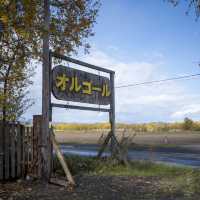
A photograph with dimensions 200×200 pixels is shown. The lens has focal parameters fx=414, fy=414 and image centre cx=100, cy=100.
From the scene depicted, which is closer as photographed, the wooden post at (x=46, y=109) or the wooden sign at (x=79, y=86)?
the wooden post at (x=46, y=109)

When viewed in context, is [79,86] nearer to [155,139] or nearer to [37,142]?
[37,142]

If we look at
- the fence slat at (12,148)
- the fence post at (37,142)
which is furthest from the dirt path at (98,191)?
the fence post at (37,142)

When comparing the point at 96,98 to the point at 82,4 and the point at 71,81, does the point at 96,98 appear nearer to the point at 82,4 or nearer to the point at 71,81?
the point at 71,81

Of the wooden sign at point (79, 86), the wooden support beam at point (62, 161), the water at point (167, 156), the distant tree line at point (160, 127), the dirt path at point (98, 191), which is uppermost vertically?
the wooden sign at point (79, 86)

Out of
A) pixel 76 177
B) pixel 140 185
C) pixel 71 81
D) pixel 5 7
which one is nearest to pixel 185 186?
pixel 140 185

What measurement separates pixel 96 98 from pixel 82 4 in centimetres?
322

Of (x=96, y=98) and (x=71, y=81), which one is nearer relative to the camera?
(x=71, y=81)

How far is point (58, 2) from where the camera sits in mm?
12898

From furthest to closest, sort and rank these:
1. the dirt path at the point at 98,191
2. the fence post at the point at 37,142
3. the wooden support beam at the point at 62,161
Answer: the fence post at the point at 37,142, the wooden support beam at the point at 62,161, the dirt path at the point at 98,191

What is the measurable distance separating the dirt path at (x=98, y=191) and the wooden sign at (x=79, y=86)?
282 centimetres

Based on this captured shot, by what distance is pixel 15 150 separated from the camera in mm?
11062

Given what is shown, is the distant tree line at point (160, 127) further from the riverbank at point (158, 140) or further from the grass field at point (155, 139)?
the riverbank at point (158, 140)

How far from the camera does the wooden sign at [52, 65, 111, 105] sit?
40.2 feet

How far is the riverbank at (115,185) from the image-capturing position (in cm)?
909
